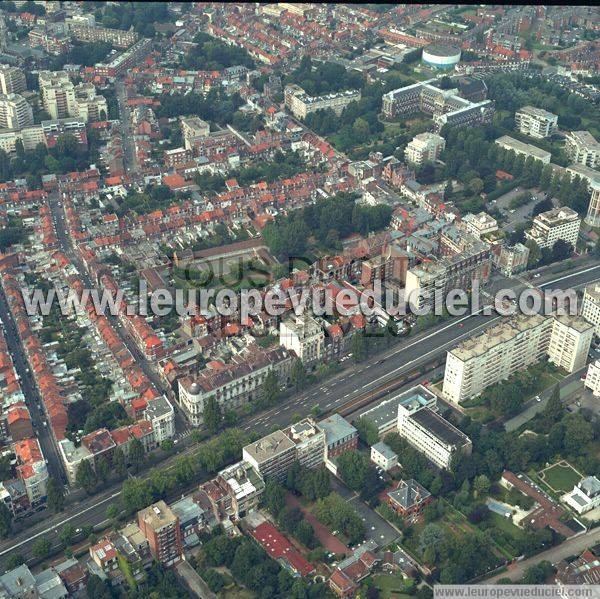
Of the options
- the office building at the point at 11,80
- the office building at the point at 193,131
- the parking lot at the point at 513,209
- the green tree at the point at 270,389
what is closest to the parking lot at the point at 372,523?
the green tree at the point at 270,389

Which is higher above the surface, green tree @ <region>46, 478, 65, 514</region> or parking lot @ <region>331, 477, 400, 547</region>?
green tree @ <region>46, 478, 65, 514</region>

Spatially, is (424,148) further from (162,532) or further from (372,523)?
(162,532)

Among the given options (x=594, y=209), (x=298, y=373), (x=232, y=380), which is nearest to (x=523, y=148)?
(x=594, y=209)

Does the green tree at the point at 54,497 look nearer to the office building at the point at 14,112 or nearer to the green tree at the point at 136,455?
the green tree at the point at 136,455

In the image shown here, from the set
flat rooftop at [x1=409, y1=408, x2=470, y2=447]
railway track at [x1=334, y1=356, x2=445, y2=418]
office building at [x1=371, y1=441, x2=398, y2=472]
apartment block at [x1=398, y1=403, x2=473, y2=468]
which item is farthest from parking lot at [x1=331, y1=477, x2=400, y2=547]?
railway track at [x1=334, y1=356, x2=445, y2=418]

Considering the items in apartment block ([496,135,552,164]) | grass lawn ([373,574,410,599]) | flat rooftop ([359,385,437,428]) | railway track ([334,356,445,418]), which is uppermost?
apartment block ([496,135,552,164])

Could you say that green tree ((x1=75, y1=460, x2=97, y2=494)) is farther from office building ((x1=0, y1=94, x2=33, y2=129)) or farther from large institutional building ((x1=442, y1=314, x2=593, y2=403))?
office building ((x1=0, y1=94, x2=33, y2=129))

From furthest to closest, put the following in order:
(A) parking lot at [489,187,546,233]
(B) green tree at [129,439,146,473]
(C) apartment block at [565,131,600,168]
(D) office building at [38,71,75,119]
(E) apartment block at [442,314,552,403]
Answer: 1. (D) office building at [38,71,75,119]
2. (C) apartment block at [565,131,600,168]
3. (A) parking lot at [489,187,546,233]
4. (E) apartment block at [442,314,552,403]
5. (B) green tree at [129,439,146,473]
